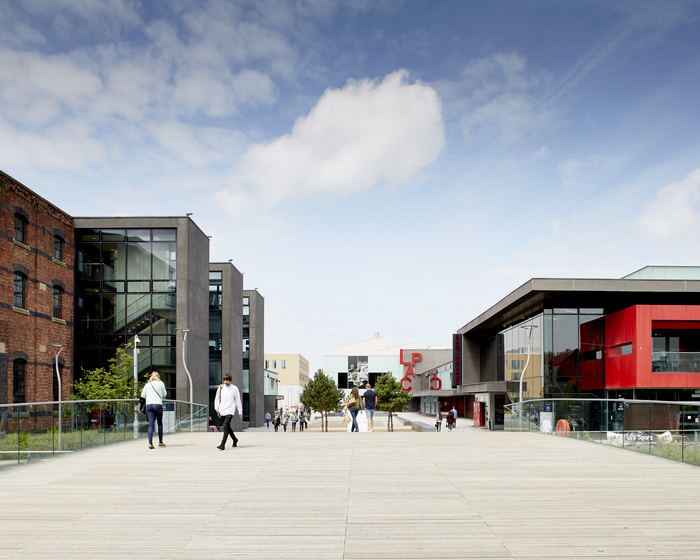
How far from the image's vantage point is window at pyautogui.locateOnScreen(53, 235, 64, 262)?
107ft

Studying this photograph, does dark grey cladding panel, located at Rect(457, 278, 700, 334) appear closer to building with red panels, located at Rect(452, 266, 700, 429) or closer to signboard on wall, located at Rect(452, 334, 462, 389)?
building with red panels, located at Rect(452, 266, 700, 429)

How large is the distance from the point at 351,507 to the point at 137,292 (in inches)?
1167

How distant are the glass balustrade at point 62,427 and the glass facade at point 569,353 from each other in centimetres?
2467

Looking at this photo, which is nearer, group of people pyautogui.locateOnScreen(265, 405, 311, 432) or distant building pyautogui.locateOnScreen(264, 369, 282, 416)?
group of people pyautogui.locateOnScreen(265, 405, 311, 432)

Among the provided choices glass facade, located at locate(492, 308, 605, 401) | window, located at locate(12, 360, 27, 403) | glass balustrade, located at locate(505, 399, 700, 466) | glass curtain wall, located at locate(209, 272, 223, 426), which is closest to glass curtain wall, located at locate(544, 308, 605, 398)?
glass facade, located at locate(492, 308, 605, 401)

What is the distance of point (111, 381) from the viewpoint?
30.3 meters

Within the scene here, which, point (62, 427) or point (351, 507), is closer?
point (351, 507)

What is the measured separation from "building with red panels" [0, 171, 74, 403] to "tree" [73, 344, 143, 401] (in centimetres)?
113

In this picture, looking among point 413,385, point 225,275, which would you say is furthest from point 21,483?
point 413,385

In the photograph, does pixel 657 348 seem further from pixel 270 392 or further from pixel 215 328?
pixel 270 392

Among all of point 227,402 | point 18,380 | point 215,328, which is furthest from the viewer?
point 215,328

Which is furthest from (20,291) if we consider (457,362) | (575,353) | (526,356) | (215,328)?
(457,362)

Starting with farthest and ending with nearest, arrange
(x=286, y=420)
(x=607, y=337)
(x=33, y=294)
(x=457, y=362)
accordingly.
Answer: (x=457, y=362) < (x=286, y=420) < (x=607, y=337) < (x=33, y=294)

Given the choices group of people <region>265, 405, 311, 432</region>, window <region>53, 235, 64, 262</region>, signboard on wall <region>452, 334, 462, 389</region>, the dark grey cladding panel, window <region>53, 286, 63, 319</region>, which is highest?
window <region>53, 235, 64, 262</region>
